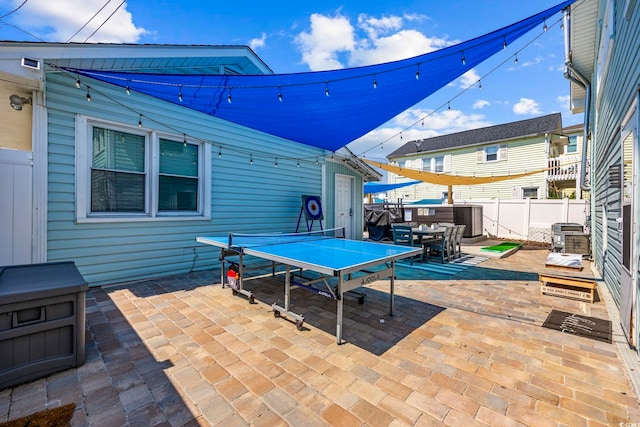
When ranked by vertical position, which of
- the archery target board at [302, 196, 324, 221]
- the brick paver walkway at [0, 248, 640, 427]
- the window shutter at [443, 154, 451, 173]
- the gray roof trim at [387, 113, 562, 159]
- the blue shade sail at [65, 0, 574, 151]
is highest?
the gray roof trim at [387, 113, 562, 159]

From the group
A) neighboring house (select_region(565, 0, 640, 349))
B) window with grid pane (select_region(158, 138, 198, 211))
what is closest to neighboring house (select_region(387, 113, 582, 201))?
neighboring house (select_region(565, 0, 640, 349))

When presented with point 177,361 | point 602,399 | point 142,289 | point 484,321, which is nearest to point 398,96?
point 484,321

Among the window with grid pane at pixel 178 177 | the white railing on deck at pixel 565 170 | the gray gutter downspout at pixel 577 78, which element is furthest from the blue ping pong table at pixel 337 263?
the white railing on deck at pixel 565 170

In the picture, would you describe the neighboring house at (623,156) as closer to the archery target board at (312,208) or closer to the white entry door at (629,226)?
the white entry door at (629,226)

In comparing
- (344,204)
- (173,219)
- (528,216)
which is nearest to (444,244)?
(344,204)

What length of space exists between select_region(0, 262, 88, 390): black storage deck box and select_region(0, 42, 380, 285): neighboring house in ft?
7.31

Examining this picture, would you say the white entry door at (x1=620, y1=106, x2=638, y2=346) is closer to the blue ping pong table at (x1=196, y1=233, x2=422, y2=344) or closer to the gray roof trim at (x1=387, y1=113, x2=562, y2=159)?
the blue ping pong table at (x1=196, y1=233, x2=422, y2=344)

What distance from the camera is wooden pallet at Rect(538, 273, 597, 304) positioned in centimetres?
423

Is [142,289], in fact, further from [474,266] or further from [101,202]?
[474,266]

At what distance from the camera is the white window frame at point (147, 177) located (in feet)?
14.9

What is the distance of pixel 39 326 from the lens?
7.36 feet

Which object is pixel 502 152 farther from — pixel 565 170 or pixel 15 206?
pixel 15 206

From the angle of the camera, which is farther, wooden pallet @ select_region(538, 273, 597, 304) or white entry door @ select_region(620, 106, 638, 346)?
wooden pallet @ select_region(538, 273, 597, 304)

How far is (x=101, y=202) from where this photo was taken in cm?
486
